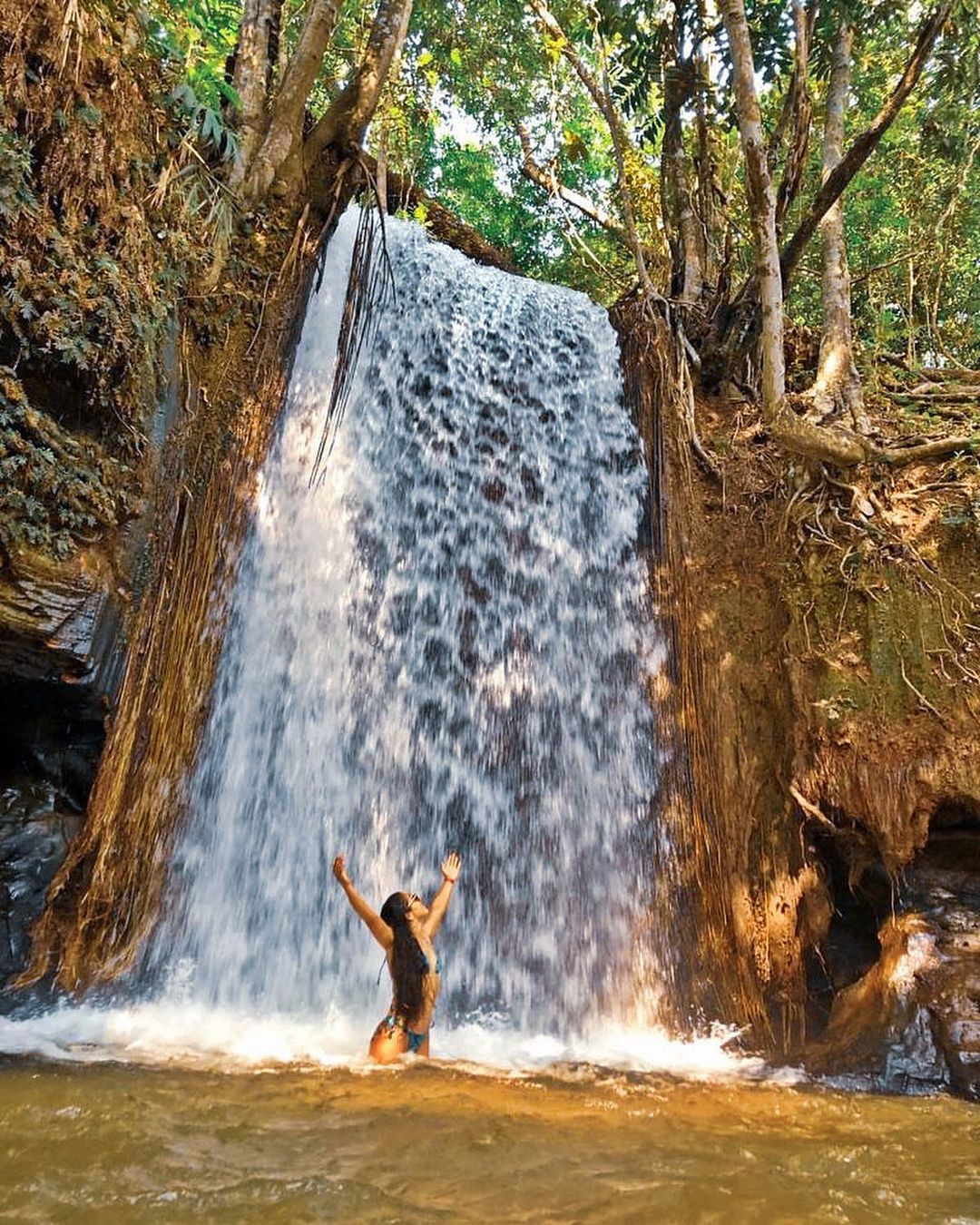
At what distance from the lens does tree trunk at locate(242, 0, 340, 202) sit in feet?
22.5

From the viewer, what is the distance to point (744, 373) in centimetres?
809

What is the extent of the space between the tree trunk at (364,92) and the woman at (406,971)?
20.7 ft

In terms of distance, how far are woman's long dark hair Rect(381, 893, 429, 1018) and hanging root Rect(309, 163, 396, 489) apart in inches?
138

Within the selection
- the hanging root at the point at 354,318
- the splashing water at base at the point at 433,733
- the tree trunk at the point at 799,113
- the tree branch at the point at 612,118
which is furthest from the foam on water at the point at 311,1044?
the tree branch at the point at 612,118

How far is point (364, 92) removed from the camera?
7.16 m

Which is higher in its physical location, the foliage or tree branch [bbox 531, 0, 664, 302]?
tree branch [bbox 531, 0, 664, 302]

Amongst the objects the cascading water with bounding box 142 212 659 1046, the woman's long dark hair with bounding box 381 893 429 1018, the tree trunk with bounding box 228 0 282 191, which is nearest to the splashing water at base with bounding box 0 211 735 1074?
the cascading water with bounding box 142 212 659 1046

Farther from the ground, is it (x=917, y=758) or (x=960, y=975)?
(x=917, y=758)

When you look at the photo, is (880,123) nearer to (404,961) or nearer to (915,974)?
(915,974)

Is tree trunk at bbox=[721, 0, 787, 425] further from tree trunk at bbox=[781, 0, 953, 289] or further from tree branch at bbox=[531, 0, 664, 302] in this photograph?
tree branch at bbox=[531, 0, 664, 302]

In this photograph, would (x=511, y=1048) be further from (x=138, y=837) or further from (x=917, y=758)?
(x=917, y=758)

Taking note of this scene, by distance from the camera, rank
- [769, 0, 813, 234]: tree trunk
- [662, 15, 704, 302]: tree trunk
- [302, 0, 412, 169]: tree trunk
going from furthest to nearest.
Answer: [662, 15, 704, 302]: tree trunk < [302, 0, 412, 169]: tree trunk < [769, 0, 813, 234]: tree trunk

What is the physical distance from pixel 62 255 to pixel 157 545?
1.79 meters

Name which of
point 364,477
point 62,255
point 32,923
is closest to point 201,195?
point 62,255
